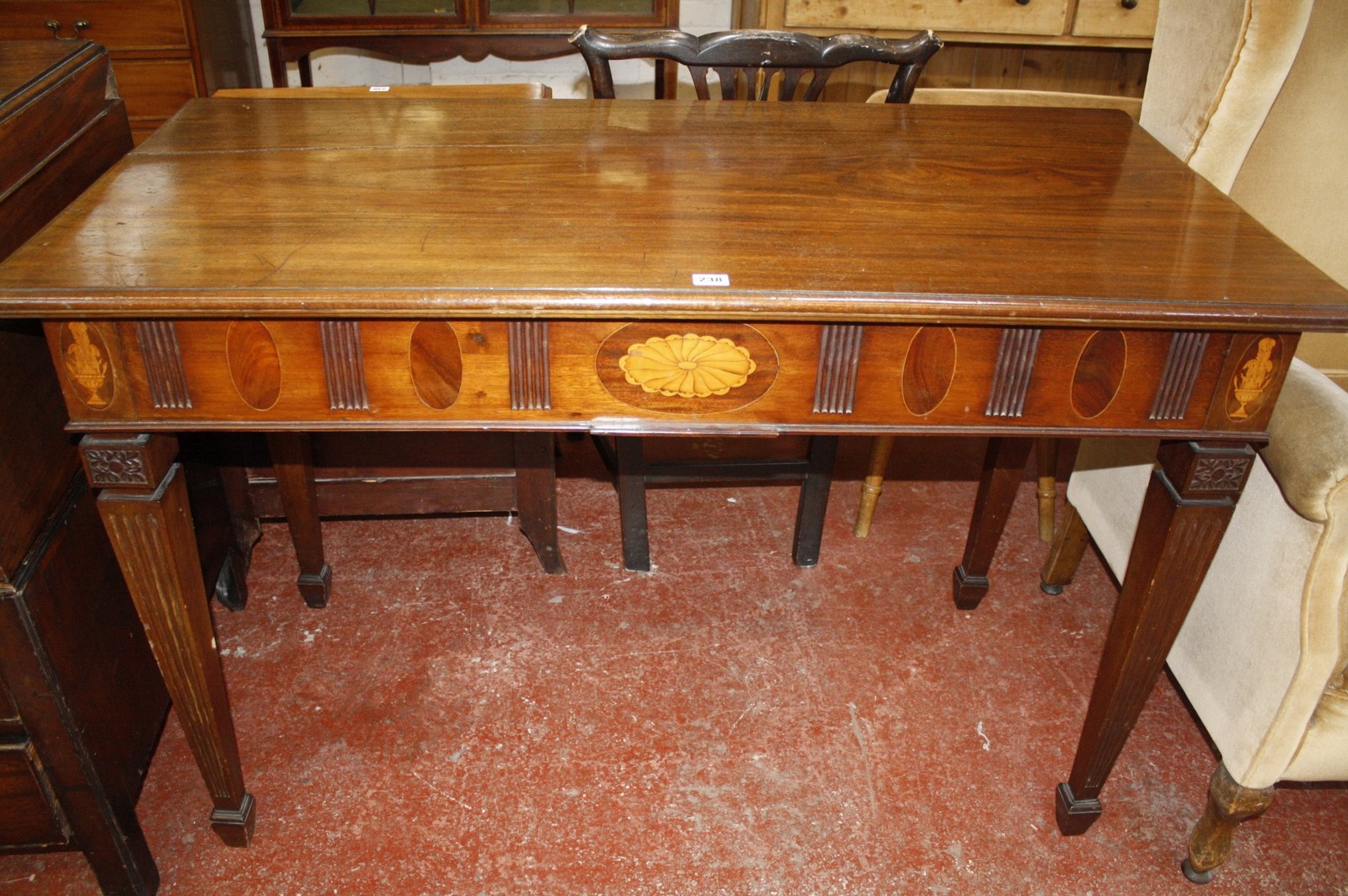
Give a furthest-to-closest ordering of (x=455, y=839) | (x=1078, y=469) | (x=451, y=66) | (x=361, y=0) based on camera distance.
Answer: (x=451, y=66) → (x=361, y=0) → (x=1078, y=469) → (x=455, y=839)

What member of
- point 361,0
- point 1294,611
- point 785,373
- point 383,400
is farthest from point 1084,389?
point 361,0

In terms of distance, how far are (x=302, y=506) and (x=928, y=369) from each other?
120cm

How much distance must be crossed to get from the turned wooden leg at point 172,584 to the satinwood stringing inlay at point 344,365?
0.22 meters

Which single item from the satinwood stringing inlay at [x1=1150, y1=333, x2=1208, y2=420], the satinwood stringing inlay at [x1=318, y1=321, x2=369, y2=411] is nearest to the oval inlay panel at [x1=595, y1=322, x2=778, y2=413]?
the satinwood stringing inlay at [x1=318, y1=321, x2=369, y2=411]

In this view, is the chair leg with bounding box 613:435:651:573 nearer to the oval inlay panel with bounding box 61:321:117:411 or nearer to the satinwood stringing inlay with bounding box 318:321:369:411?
the satinwood stringing inlay with bounding box 318:321:369:411

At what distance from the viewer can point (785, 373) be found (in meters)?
1.10

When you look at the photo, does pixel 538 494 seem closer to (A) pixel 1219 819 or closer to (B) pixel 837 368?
(B) pixel 837 368

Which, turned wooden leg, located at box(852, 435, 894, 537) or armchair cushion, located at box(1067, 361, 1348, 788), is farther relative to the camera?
turned wooden leg, located at box(852, 435, 894, 537)

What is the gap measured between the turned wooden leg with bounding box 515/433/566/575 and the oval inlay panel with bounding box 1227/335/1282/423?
1.06 meters

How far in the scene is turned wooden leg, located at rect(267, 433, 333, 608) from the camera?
1.72 m

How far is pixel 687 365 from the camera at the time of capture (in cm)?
110

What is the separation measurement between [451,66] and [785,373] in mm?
3025

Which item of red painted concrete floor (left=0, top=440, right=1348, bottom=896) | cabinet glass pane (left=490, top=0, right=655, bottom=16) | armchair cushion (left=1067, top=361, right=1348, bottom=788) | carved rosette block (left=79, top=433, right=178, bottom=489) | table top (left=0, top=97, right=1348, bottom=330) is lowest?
red painted concrete floor (left=0, top=440, right=1348, bottom=896)

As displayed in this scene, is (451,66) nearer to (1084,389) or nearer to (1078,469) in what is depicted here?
(1078,469)
